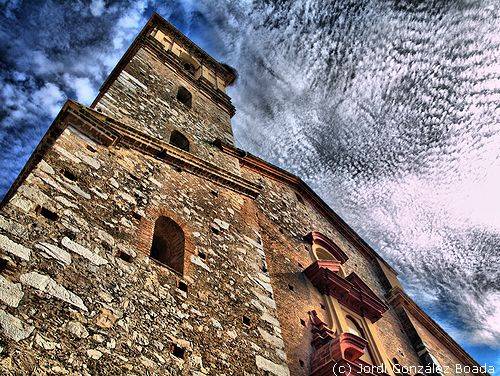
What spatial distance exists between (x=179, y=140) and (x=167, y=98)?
5.32 ft

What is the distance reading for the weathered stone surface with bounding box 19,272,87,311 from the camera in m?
4.14

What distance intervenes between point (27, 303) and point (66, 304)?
0.39 metres

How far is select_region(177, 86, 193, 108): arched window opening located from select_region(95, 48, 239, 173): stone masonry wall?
0.46 ft

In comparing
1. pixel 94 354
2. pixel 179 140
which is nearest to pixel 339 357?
pixel 94 354

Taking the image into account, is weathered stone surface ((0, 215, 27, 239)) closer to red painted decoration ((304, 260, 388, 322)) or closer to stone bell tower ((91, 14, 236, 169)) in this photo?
stone bell tower ((91, 14, 236, 169))

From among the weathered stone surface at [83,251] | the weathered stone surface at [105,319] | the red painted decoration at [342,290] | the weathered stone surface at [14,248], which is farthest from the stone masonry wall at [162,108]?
the weathered stone surface at [105,319]

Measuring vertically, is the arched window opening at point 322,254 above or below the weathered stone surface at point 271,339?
above

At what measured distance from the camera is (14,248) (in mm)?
4273

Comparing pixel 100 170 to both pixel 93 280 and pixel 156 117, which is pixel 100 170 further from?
pixel 156 117

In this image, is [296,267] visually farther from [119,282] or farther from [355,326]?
[119,282]

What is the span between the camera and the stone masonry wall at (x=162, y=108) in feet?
28.2

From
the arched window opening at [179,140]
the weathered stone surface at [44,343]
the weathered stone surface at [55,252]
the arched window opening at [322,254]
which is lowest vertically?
the weathered stone surface at [44,343]

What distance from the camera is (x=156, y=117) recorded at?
930 cm

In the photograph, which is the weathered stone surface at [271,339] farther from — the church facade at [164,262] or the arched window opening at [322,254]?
the arched window opening at [322,254]
